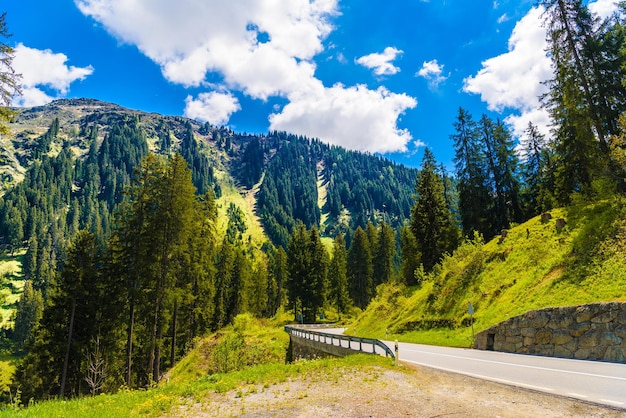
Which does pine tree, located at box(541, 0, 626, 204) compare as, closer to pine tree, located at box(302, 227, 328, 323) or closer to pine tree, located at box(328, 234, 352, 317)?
pine tree, located at box(302, 227, 328, 323)

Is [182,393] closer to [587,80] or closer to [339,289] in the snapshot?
[587,80]

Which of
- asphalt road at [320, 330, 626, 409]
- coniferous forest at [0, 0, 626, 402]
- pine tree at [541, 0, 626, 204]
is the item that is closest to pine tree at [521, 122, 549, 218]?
coniferous forest at [0, 0, 626, 402]

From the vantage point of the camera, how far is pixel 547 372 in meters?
11.8

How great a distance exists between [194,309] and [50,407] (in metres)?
35.6

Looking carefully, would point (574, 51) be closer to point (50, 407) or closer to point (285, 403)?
point (285, 403)

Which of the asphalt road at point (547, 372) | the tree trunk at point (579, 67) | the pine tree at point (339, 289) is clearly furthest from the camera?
the pine tree at point (339, 289)

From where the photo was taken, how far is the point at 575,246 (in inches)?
781

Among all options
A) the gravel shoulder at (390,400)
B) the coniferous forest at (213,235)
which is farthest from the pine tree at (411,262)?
the gravel shoulder at (390,400)

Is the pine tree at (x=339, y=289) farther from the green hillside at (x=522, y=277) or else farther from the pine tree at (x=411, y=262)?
the green hillside at (x=522, y=277)

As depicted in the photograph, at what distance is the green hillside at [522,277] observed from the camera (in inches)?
660

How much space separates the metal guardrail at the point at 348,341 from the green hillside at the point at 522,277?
595cm

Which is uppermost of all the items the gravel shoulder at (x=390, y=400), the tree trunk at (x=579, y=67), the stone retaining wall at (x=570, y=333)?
the tree trunk at (x=579, y=67)

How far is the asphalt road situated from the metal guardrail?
160 centimetres

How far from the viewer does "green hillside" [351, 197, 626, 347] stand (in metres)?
16.8
